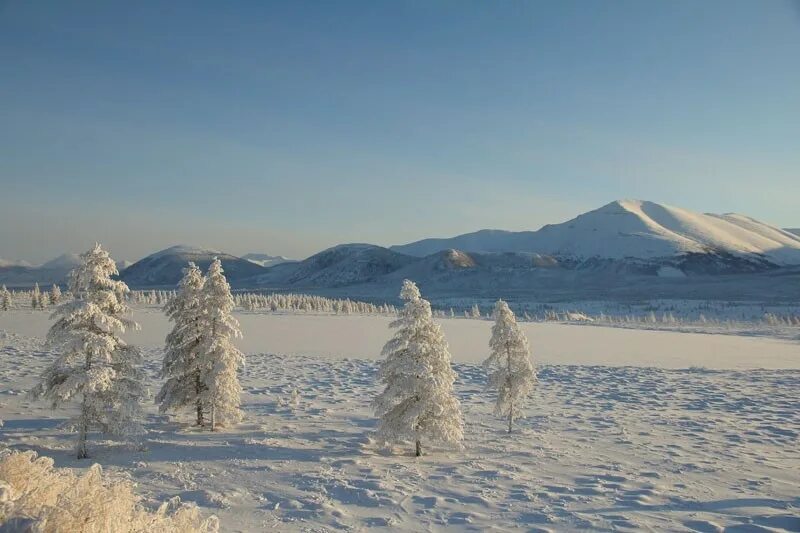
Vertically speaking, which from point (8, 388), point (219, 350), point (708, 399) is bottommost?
point (708, 399)

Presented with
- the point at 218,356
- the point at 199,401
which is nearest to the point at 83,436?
the point at 199,401

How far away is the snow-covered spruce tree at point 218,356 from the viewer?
594 inches

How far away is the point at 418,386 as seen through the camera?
1367 cm

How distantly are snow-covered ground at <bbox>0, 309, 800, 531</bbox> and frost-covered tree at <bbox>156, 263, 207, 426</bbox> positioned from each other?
2.64 ft

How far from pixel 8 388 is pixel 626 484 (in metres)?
20.2

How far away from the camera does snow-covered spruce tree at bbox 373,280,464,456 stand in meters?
13.6

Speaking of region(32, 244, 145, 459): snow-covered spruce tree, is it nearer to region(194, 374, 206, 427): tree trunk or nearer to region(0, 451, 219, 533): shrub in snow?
region(194, 374, 206, 427): tree trunk

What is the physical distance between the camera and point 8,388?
1930 centimetres

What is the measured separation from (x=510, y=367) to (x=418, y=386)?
4.31 m

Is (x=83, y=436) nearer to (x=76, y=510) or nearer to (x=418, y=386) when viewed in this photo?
(x=418, y=386)

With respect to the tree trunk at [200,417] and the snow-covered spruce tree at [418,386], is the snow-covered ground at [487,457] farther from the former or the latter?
the snow-covered spruce tree at [418,386]

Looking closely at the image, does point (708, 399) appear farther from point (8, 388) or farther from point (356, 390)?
point (8, 388)

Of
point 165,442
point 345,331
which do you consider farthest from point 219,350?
point 345,331

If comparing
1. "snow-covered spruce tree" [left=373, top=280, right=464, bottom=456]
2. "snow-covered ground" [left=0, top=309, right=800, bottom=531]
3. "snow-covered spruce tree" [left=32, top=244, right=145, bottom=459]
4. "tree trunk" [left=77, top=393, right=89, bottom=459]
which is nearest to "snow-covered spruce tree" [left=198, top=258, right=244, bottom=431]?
"snow-covered ground" [left=0, top=309, right=800, bottom=531]
